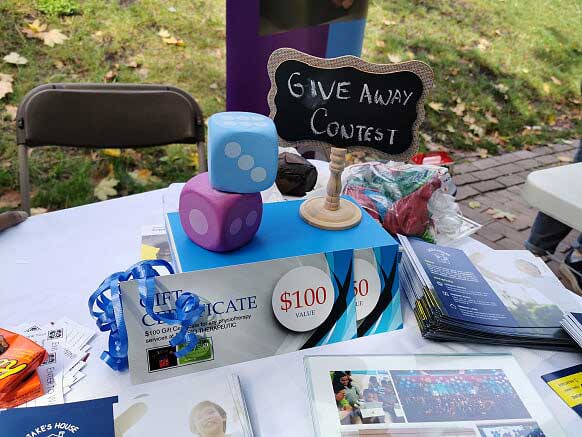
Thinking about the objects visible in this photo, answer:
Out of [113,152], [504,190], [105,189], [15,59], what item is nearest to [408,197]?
[105,189]

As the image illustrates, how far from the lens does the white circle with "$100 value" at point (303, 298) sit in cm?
90

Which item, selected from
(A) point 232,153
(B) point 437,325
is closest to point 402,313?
(B) point 437,325

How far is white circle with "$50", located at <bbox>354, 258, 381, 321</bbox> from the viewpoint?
3.17ft

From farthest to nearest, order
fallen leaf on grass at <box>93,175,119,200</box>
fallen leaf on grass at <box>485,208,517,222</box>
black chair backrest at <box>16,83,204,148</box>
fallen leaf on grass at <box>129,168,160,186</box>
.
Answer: fallen leaf on grass at <box>485,208,517,222</box>
fallen leaf on grass at <box>129,168,160,186</box>
fallen leaf on grass at <box>93,175,119,200</box>
black chair backrest at <box>16,83,204,148</box>

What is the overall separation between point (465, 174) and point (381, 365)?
2.40 m

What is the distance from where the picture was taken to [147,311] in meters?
0.80

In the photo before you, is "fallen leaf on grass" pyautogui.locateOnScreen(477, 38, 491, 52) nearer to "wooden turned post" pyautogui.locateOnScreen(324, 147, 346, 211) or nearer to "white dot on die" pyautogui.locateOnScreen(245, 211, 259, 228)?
"wooden turned post" pyautogui.locateOnScreen(324, 147, 346, 211)

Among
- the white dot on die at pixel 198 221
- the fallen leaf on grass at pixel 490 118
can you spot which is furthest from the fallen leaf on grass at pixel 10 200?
the fallen leaf on grass at pixel 490 118

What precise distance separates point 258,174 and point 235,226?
0.33 ft

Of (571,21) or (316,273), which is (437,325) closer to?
(316,273)

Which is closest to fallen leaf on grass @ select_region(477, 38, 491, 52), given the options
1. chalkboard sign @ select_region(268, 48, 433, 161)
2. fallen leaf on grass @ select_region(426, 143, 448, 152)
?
fallen leaf on grass @ select_region(426, 143, 448, 152)

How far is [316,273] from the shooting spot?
92 centimetres

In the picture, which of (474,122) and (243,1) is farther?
(474,122)

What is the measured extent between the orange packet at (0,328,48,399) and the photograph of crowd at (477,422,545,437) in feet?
2.30
